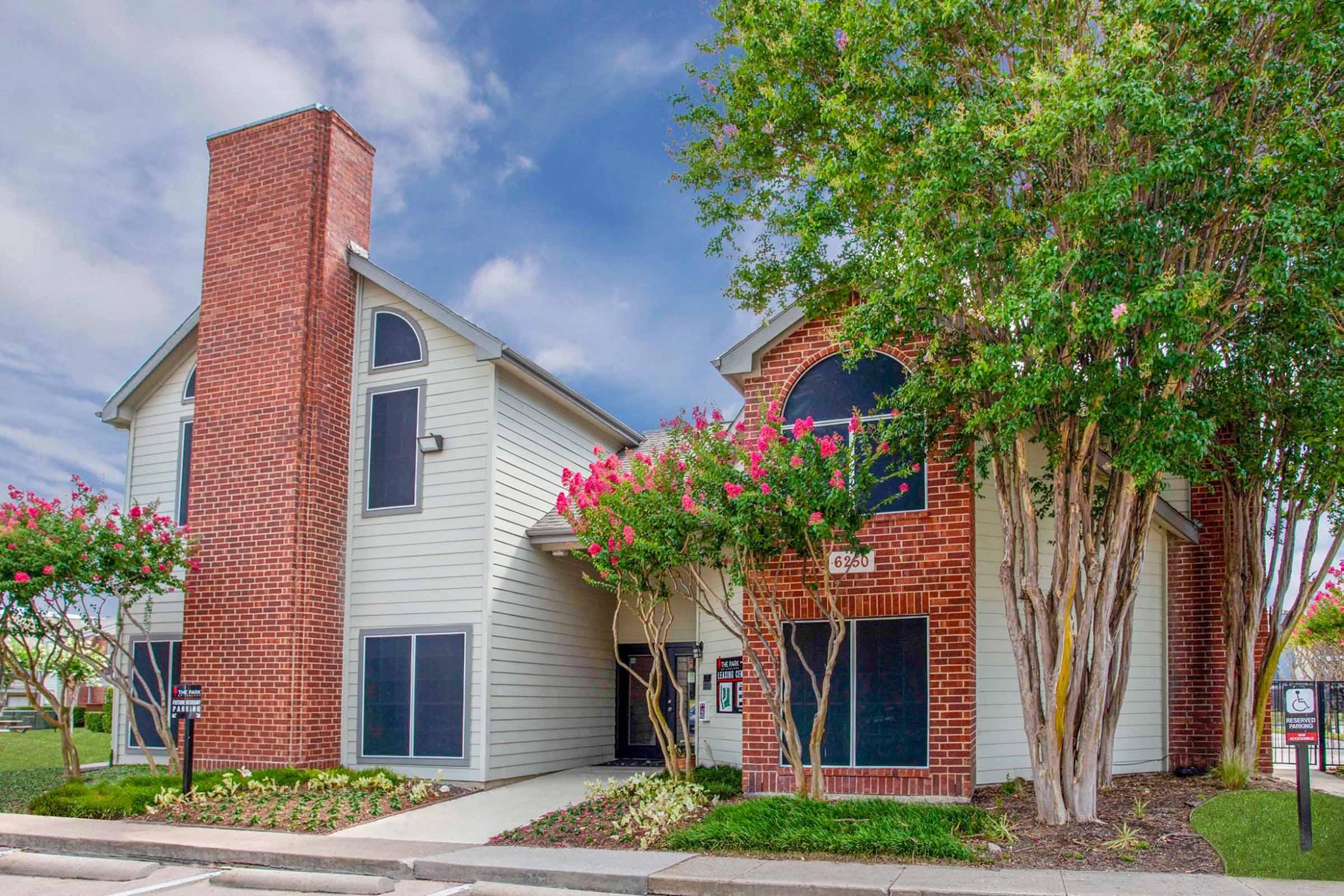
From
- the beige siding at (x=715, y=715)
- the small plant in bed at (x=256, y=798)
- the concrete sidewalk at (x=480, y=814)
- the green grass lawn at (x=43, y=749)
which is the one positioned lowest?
the green grass lawn at (x=43, y=749)

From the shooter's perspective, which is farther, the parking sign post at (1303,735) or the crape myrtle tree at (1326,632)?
the crape myrtle tree at (1326,632)

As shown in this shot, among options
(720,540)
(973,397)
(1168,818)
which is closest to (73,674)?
(720,540)

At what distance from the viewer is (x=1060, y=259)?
9711 mm

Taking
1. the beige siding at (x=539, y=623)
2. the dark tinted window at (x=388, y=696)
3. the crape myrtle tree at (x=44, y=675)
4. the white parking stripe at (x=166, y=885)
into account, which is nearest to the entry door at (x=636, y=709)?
the beige siding at (x=539, y=623)

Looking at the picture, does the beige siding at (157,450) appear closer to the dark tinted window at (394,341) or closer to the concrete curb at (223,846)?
the dark tinted window at (394,341)

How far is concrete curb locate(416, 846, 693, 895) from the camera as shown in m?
9.70

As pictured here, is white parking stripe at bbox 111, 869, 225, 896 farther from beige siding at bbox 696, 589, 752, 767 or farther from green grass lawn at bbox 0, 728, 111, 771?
green grass lawn at bbox 0, 728, 111, 771

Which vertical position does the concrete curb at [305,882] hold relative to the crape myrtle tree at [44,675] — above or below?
below

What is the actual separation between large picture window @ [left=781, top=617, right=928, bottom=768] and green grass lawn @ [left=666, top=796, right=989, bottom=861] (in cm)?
93

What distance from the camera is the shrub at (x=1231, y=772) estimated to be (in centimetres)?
1345

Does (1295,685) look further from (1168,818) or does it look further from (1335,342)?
(1335,342)

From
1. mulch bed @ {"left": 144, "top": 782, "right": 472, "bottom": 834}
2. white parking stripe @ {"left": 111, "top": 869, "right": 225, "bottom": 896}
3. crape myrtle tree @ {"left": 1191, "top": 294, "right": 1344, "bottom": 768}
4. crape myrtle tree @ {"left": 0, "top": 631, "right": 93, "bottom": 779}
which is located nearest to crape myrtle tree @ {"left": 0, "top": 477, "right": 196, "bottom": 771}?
crape myrtle tree @ {"left": 0, "top": 631, "right": 93, "bottom": 779}

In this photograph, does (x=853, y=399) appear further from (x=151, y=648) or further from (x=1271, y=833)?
(x=151, y=648)

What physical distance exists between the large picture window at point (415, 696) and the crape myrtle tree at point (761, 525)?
9.27ft
